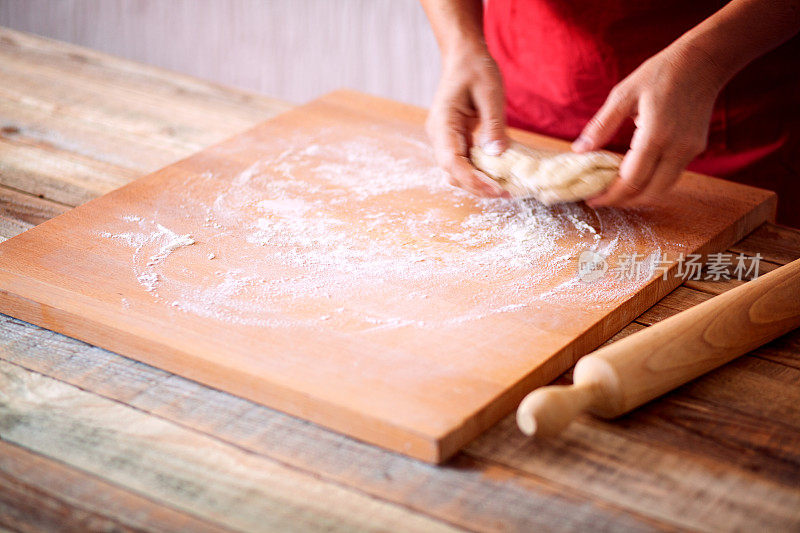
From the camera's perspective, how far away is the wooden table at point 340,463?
0.72m

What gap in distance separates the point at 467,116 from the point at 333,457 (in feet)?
2.28

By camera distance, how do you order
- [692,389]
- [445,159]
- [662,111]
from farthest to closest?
[445,159] → [662,111] → [692,389]

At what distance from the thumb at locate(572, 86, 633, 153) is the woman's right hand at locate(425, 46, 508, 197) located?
5.0 inches

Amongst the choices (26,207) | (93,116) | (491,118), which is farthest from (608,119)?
(93,116)

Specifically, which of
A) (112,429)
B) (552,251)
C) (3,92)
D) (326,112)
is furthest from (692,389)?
(3,92)

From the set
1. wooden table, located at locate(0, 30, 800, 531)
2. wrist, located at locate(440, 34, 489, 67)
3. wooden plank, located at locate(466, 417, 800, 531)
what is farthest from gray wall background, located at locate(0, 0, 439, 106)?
wooden plank, located at locate(466, 417, 800, 531)

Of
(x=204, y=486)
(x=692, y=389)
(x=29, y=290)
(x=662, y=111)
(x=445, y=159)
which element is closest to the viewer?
(x=204, y=486)

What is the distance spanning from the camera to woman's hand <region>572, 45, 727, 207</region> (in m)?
1.13

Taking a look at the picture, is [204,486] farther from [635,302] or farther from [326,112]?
[326,112]

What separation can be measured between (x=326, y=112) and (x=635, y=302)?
75 cm

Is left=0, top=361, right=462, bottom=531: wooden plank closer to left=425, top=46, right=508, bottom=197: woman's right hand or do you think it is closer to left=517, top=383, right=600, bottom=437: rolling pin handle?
left=517, top=383, right=600, bottom=437: rolling pin handle

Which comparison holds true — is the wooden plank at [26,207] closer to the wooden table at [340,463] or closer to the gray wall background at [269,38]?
the wooden table at [340,463]

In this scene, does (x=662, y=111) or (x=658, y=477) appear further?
(x=662, y=111)

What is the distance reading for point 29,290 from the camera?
1012 millimetres
